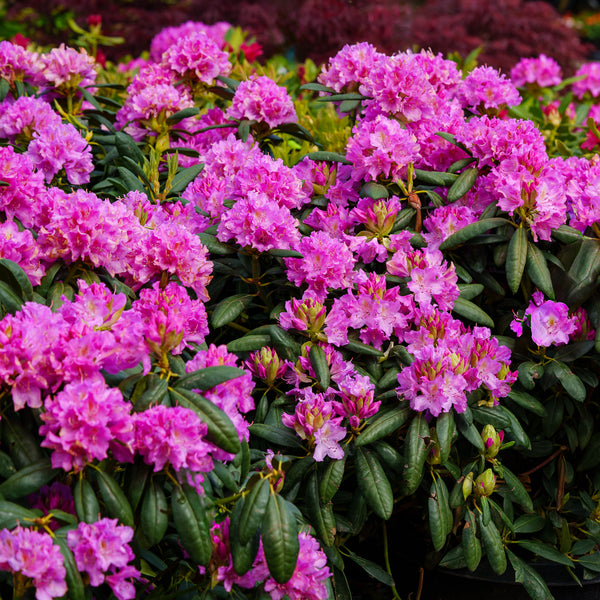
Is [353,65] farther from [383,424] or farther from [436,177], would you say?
[383,424]

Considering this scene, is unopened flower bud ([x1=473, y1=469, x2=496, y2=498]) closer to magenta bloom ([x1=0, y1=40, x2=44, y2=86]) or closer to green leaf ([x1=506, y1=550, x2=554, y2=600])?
green leaf ([x1=506, y1=550, x2=554, y2=600])

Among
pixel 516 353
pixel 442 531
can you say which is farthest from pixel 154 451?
pixel 516 353

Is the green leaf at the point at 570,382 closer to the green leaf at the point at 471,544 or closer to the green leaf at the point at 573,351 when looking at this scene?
the green leaf at the point at 573,351

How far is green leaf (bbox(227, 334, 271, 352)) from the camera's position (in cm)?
168

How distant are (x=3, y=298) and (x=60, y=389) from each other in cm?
23

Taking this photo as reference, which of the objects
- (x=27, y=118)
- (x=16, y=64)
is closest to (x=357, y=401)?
(x=27, y=118)

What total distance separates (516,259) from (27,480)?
3.80ft

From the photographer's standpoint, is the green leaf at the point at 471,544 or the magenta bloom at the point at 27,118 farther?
the magenta bloom at the point at 27,118

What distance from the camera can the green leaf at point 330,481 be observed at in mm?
1575

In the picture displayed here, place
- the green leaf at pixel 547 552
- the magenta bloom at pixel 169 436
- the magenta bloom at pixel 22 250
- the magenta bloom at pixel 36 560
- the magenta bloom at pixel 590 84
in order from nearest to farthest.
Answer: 1. the magenta bloom at pixel 36 560
2. the magenta bloom at pixel 169 436
3. the magenta bloom at pixel 22 250
4. the green leaf at pixel 547 552
5. the magenta bloom at pixel 590 84

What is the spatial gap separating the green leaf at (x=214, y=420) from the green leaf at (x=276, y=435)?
1.05 ft

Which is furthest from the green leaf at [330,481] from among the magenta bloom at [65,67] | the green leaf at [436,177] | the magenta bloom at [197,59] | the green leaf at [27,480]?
the magenta bloom at [65,67]

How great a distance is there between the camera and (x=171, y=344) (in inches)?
54.1

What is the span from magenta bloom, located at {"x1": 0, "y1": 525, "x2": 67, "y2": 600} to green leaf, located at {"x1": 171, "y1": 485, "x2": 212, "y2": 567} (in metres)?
0.20
